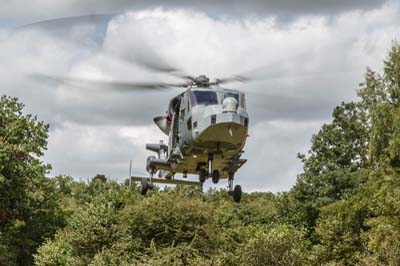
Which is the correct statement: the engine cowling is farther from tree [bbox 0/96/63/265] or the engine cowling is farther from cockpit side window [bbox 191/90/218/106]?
tree [bbox 0/96/63/265]

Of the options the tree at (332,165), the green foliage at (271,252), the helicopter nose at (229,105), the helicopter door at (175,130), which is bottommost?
the green foliage at (271,252)

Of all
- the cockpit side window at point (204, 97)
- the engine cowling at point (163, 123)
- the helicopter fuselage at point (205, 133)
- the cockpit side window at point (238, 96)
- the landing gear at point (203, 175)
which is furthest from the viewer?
the engine cowling at point (163, 123)

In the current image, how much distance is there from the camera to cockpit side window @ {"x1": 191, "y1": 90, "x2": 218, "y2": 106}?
15.9 meters

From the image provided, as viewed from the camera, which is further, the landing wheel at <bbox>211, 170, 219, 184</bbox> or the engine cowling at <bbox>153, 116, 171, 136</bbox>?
the engine cowling at <bbox>153, 116, 171, 136</bbox>

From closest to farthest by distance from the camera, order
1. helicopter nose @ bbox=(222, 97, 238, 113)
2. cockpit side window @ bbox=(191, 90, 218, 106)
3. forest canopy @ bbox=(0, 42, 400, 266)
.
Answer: helicopter nose @ bbox=(222, 97, 238, 113), cockpit side window @ bbox=(191, 90, 218, 106), forest canopy @ bbox=(0, 42, 400, 266)

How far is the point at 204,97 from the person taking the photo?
52.6 feet

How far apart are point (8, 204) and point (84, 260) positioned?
4208mm

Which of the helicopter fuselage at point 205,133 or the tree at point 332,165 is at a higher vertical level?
the tree at point 332,165

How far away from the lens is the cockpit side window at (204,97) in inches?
624

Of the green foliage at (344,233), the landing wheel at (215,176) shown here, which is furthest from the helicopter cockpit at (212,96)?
the green foliage at (344,233)

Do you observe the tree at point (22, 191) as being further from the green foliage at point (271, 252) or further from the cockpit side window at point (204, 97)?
the cockpit side window at point (204, 97)

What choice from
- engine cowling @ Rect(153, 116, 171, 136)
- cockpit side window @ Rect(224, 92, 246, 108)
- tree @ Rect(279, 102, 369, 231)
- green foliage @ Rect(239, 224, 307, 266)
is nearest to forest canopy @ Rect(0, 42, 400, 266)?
green foliage @ Rect(239, 224, 307, 266)

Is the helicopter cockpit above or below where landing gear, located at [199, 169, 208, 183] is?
above

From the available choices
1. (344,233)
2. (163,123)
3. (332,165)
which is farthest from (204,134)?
(332,165)
